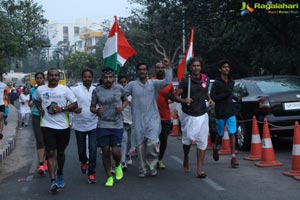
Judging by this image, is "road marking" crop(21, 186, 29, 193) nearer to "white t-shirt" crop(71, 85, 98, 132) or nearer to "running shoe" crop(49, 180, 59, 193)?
Answer: "running shoe" crop(49, 180, 59, 193)

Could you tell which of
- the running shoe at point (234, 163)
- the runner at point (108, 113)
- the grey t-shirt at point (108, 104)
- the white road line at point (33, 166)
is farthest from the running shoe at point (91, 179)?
the running shoe at point (234, 163)

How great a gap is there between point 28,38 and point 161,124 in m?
16.8

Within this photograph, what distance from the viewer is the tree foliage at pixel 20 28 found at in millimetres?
20844

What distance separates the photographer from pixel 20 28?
74.7 ft

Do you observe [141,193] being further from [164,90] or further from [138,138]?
[164,90]

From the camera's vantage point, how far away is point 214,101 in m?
9.06

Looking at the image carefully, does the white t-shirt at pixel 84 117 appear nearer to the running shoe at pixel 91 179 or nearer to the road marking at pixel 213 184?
the running shoe at pixel 91 179

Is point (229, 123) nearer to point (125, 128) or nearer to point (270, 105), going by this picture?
point (270, 105)

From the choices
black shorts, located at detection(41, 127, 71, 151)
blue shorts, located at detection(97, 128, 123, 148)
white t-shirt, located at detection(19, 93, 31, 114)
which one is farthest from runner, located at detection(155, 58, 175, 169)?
white t-shirt, located at detection(19, 93, 31, 114)

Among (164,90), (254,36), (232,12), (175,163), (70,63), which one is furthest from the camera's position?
(70,63)

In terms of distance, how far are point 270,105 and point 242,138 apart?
4.07 feet

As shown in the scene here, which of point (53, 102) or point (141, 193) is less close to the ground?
point (53, 102)

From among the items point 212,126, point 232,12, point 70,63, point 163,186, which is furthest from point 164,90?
point 70,63

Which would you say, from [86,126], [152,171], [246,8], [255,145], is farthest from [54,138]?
[246,8]
